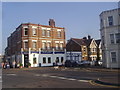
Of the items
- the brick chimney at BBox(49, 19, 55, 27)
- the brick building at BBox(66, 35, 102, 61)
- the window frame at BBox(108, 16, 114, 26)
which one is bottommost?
the brick building at BBox(66, 35, 102, 61)

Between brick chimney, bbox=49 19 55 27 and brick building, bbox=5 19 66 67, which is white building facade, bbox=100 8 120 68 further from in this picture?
brick chimney, bbox=49 19 55 27

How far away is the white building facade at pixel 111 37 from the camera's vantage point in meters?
29.5

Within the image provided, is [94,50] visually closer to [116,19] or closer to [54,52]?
[54,52]

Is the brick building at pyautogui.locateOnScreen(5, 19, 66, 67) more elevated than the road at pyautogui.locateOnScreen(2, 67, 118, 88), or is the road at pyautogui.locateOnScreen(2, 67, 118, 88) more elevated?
the brick building at pyautogui.locateOnScreen(5, 19, 66, 67)

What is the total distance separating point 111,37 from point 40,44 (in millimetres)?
20024

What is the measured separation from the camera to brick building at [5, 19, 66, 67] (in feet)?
141

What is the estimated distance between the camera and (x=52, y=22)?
166 ft

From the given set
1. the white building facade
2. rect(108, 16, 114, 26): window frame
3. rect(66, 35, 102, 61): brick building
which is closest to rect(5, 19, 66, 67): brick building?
rect(66, 35, 102, 61): brick building

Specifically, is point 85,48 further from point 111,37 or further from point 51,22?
point 111,37

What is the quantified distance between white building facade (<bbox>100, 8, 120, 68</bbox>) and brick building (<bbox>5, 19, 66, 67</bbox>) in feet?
55.8

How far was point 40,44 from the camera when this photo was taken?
45.1 m

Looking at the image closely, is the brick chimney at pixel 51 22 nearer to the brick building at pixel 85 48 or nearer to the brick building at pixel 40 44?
the brick building at pixel 40 44

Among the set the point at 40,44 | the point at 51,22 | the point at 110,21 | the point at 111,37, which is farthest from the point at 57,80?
the point at 51,22

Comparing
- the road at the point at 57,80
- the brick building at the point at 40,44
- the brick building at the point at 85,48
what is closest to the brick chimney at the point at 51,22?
the brick building at the point at 40,44
